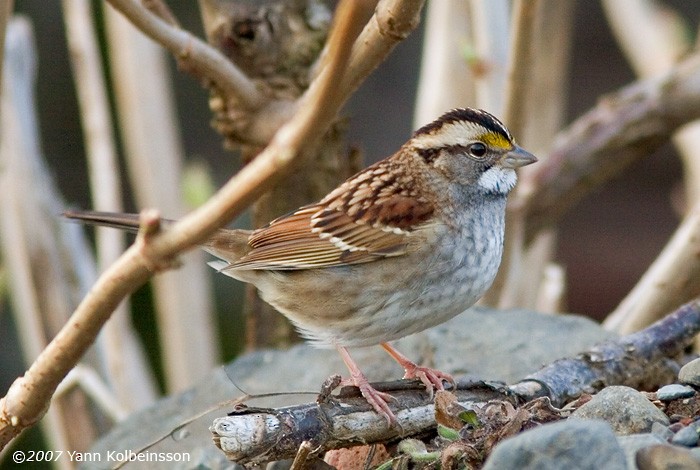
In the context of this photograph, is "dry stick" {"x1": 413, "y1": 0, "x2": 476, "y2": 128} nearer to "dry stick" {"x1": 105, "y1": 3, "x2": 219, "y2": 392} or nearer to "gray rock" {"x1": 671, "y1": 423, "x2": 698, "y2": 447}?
"dry stick" {"x1": 105, "y1": 3, "x2": 219, "y2": 392}

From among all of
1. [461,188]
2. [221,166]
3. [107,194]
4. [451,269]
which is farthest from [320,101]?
[221,166]

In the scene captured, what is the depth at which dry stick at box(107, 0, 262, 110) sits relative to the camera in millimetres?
2822

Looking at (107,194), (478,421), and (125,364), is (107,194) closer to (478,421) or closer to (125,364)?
(125,364)

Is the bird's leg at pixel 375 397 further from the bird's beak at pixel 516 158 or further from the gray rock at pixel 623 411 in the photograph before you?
the bird's beak at pixel 516 158

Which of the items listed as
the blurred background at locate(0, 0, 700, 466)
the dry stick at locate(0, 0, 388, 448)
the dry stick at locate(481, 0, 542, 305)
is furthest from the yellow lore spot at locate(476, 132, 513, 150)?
the blurred background at locate(0, 0, 700, 466)

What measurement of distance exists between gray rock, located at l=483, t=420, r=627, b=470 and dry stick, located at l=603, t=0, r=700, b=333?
191 centimetres

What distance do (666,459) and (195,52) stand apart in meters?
1.77

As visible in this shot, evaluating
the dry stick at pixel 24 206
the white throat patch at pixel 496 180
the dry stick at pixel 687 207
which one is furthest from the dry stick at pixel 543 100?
the dry stick at pixel 24 206

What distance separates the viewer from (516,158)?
3289 millimetres

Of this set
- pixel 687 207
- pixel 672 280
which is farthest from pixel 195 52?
pixel 687 207

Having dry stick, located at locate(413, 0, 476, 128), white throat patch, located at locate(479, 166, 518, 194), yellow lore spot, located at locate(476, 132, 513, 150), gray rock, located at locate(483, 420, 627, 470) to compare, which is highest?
dry stick, located at locate(413, 0, 476, 128)

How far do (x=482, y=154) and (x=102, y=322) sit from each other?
168cm

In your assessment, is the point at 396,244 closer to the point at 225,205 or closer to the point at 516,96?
the point at 516,96

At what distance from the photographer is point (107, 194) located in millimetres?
4141
